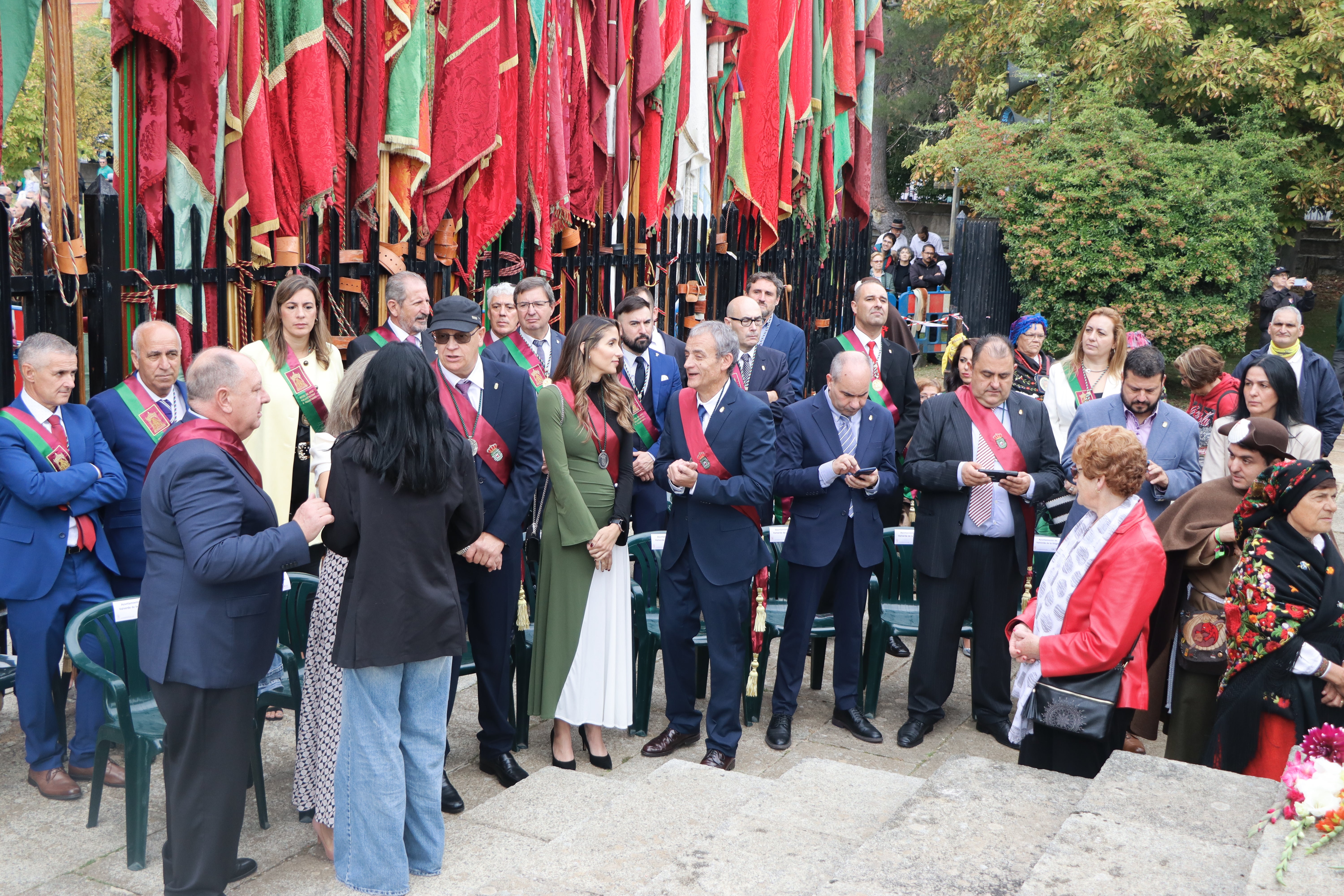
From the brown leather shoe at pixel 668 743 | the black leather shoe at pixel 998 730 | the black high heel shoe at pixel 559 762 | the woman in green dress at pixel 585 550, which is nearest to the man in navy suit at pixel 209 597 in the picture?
the woman in green dress at pixel 585 550

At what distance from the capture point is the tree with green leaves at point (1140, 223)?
14445 mm

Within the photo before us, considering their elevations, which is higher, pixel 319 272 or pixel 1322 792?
pixel 319 272

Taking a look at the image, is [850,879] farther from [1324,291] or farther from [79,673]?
[1324,291]

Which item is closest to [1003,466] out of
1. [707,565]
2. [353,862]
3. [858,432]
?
[858,432]

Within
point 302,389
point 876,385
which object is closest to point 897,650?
point 876,385

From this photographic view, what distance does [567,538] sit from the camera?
16.6 feet

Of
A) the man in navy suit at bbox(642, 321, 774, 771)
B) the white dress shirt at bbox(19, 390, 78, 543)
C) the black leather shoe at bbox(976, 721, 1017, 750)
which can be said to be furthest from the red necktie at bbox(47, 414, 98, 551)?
the black leather shoe at bbox(976, 721, 1017, 750)

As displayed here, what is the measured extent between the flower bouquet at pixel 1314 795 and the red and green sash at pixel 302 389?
393 centimetres

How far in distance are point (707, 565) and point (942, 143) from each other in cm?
1364

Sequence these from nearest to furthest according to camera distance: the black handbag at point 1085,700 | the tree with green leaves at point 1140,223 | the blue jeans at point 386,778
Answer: the blue jeans at point 386,778
the black handbag at point 1085,700
the tree with green leaves at point 1140,223

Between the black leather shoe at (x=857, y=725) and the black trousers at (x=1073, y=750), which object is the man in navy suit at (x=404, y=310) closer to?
the black leather shoe at (x=857, y=725)

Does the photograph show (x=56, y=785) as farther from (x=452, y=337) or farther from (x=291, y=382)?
(x=452, y=337)

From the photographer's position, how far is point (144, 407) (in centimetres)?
483

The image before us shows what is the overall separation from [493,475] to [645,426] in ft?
4.12
